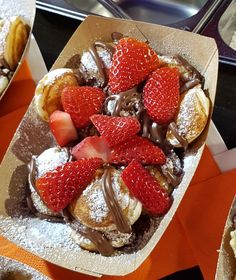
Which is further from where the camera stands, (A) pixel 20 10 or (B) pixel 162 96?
(A) pixel 20 10

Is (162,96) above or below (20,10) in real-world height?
below

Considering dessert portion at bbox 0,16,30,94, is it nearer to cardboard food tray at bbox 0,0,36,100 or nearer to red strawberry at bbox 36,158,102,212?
cardboard food tray at bbox 0,0,36,100

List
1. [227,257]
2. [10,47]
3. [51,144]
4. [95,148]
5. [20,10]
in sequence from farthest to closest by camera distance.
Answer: [20,10], [10,47], [51,144], [95,148], [227,257]

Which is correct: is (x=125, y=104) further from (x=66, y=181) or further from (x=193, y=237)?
(x=193, y=237)

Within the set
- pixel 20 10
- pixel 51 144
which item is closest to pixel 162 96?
pixel 51 144

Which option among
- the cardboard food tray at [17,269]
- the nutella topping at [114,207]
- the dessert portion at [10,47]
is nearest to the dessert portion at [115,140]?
the nutella topping at [114,207]

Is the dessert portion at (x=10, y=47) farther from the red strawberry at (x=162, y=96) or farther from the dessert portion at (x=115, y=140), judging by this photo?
the red strawberry at (x=162, y=96)

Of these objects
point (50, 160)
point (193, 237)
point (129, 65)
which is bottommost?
point (193, 237)

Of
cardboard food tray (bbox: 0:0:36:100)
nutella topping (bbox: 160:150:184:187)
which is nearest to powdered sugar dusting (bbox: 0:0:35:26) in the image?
cardboard food tray (bbox: 0:0:36:100)
